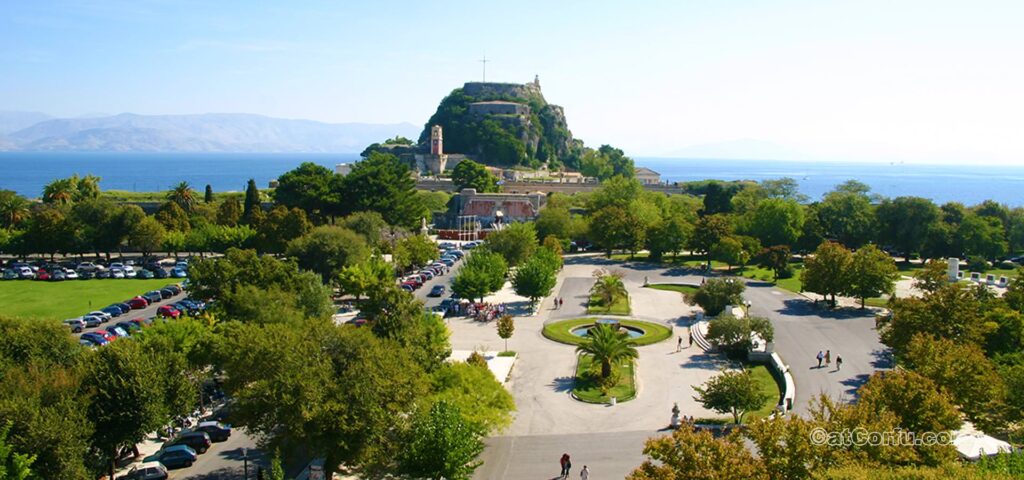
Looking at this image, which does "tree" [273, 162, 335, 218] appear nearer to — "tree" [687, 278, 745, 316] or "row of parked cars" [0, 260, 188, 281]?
"row of parked cars" [0, 260, 188, 281]

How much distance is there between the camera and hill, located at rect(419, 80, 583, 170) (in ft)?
345

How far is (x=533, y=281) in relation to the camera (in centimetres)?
3809

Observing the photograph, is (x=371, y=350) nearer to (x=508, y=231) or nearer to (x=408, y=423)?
(x=408, y=423)

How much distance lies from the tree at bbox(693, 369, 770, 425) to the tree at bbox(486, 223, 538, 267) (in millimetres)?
24325

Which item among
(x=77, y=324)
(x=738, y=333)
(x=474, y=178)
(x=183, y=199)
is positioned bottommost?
(x=77, y=324)

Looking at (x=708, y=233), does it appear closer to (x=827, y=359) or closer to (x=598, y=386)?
(x=827, y=359)

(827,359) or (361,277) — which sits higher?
(361,277)

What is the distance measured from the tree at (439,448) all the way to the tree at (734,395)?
7992 millimetres

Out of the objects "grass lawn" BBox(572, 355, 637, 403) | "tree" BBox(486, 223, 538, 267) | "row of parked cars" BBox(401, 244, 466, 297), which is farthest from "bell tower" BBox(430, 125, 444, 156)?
"grass lawn" BBox(572, 355, 637, 403)

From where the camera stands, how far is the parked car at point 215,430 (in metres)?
21.1

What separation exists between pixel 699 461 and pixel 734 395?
9024mm

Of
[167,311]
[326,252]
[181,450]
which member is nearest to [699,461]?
[181,450]

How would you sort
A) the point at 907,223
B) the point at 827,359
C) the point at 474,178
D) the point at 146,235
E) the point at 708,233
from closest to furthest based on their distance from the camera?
the point at 827,359 < the point at 146,235 < the point at 708,233 < the point at 907,223 < the point at 474,178

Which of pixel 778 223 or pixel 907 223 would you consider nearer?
pixel 907 223
